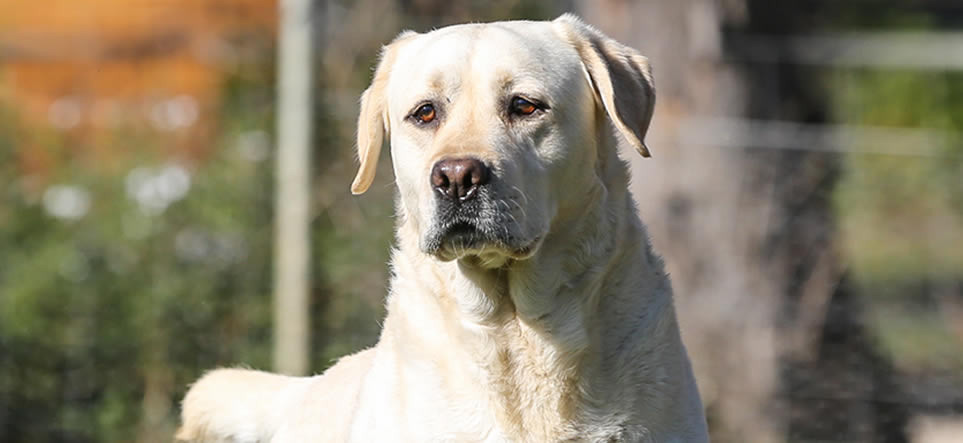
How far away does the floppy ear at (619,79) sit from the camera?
11.6 feet

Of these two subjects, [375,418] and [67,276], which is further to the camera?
[67,276]

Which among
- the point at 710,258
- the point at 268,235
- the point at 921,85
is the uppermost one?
the point at 268,235

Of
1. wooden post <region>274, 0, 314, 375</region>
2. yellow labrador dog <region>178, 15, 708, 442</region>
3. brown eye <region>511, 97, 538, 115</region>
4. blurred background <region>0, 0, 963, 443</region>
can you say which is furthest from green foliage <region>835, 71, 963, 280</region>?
brown eye <region>511, 97, 538, 115</region>

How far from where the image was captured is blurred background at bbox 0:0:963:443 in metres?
7.34

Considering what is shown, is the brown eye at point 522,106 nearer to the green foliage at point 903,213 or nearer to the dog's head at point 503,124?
the dog's head at point 503,124

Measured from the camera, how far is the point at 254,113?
25.2ft

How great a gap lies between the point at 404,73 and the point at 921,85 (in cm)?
1165

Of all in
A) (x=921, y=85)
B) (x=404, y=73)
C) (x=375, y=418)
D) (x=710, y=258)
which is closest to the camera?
(x=375, y=418)

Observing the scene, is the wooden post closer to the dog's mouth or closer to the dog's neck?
the dog's neck

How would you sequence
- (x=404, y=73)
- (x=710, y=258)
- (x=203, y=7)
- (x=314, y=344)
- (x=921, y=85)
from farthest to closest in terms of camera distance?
(x=921, y=85)
(x=203, y=7)
(x=710, y=258)
(x=314, y=344)
(x=404, y=73)

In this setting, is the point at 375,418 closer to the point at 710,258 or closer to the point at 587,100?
the point at 587,100

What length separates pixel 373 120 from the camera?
12.8ft

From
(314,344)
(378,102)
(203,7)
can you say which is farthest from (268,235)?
(378,102)

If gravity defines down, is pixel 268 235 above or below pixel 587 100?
below
